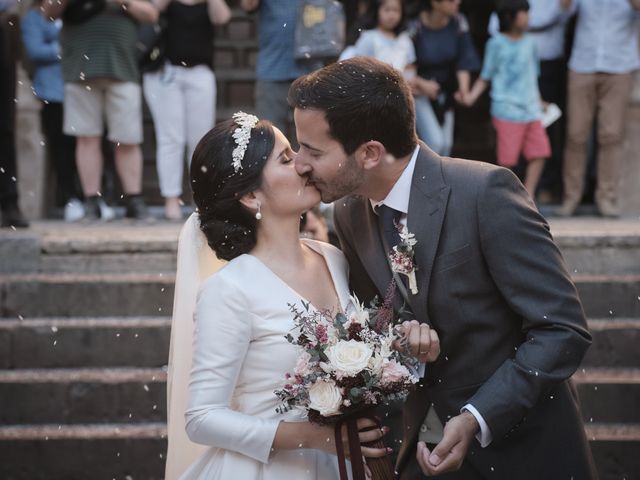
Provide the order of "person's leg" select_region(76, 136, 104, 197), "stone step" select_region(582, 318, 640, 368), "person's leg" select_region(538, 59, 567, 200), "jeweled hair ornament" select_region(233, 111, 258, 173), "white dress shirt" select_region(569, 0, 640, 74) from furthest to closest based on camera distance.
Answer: "person's leg" select_region(538, 59, 567, 200) → "white dress shirt" select_region(569, 0, 640, 74) → "person's leg" select_region(76, 136, 104, 197) → "stone step" select_region(582, 318, 640, 368) → "jeweled hair ornament" select_region(233, 111, 258, 173)

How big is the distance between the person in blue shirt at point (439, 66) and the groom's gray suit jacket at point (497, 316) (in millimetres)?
4535

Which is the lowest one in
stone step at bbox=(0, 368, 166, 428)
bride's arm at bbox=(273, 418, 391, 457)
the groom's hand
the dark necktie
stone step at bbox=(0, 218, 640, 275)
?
stone step at bbox=(0, 368, 166, 428)

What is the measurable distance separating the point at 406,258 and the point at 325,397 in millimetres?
551

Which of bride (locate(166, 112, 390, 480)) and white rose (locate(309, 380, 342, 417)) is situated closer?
white rose (locate(309, 380, 342, 417))

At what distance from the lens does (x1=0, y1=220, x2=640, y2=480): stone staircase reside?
5.53 meters

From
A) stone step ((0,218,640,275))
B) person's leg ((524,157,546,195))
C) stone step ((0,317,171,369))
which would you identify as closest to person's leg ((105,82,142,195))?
stone step ((0,218,640,275))

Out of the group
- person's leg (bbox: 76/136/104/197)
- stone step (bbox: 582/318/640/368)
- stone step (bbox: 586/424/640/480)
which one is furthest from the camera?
person's leg (bbox: 76/136/104/197)

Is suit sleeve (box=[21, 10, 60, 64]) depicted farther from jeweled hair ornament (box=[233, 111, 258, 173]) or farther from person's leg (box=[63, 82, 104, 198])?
jeweled hair ornament (box=[233, 111, 258, 173])

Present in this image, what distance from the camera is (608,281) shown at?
6.38 m

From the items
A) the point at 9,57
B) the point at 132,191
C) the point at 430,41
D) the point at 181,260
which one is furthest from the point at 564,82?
the point at 181,260

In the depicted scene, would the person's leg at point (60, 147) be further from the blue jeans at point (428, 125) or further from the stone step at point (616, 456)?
the stone step at point (616, 456)

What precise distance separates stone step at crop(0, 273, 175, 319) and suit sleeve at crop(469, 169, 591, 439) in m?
3.50

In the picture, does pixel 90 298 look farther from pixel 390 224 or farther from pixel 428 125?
pixel 390 224

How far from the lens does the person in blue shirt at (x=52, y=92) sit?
27.3 feet
